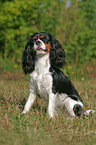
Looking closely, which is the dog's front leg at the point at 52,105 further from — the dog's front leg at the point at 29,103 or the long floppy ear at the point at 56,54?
the long floppy ear at the point at 56,54

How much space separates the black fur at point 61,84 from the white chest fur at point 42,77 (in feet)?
0.28

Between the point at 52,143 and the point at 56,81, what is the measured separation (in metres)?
1.14

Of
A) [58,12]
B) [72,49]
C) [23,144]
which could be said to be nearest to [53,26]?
[58,12]

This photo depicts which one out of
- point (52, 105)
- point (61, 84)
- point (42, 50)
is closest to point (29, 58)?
point (42, 50)

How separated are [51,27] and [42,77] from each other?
5.66m

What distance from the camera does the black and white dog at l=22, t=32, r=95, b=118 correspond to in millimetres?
3426

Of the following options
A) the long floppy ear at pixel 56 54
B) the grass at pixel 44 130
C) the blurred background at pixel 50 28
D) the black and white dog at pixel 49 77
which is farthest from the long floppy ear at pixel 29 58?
the blurred background at pixel 50 28

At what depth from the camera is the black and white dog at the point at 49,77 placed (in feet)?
11.2

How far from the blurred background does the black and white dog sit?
433 centimetres

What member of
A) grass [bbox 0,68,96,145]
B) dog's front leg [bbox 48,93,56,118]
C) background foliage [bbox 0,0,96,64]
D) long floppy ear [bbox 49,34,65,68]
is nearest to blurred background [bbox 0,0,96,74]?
background foliage [bbox 0,0,96,64]

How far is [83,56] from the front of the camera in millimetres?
8469

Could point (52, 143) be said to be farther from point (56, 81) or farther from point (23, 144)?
point (56, 81)

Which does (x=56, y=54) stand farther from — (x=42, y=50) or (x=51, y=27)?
(x=51, y=27)

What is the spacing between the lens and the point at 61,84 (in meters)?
3.59
